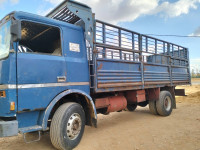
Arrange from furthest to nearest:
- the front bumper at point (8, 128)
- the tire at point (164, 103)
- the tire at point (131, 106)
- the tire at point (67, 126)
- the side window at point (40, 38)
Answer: the tire at point (131, 106) < the tire at point (164, 103) < the side window at point (40, 38) < the tire at point (67, 126) < the front bumper at point (8, 128)

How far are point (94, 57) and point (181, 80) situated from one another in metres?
5.12

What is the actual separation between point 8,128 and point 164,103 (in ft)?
17.0

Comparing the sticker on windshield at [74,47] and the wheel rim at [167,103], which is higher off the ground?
the sticker on windshield at [74,47]

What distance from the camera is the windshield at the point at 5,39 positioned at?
2.71m

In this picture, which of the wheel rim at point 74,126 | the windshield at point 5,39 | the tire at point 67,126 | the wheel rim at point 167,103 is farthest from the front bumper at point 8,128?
the wheel rim at point 167,103

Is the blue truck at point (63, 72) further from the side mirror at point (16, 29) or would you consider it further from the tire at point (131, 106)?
the tire at point (131, 106)

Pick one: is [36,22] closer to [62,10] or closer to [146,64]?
[62,10]

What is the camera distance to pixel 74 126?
10.7 feet

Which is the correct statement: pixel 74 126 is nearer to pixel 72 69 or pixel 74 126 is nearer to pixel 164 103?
pixel 72 69

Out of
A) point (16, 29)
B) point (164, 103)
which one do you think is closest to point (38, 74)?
point (16, 29)

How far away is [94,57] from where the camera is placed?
3.77 meters

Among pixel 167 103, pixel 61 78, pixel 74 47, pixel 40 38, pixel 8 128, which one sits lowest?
pixel 167 103

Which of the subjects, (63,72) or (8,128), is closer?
(8,128)

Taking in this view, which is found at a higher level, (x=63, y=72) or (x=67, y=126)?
(x=63, y=72)
